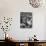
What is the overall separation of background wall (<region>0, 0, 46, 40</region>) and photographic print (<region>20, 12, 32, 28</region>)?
125mm

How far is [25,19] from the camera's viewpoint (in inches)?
211

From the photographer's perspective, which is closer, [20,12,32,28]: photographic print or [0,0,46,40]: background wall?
[0,0,46,40]: background wall

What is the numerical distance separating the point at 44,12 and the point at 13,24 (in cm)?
140

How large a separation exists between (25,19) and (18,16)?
317 millimetres

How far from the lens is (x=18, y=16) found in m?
5.30

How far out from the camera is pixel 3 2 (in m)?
5.19

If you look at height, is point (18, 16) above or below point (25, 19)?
above

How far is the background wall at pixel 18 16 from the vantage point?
5.21m

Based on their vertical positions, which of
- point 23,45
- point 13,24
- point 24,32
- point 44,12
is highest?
point 44,12

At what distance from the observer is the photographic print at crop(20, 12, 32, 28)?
532 cm

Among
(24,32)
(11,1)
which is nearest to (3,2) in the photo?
(11,1)

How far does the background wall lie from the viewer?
5.21 meters

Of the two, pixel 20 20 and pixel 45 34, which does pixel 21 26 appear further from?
pixel 45 34

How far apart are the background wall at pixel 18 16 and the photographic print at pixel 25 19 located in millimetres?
125
